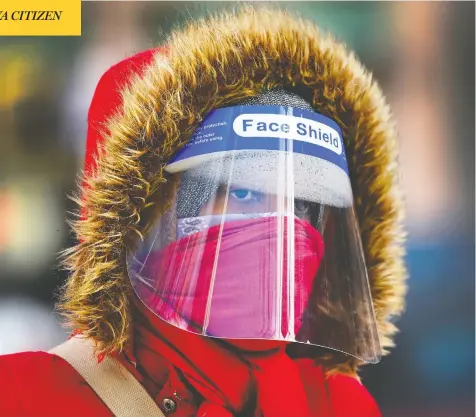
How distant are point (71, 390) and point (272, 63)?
71 centimetres

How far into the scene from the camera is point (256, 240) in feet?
3.79

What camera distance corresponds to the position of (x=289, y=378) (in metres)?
1.23

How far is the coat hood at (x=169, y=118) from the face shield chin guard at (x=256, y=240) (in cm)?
4

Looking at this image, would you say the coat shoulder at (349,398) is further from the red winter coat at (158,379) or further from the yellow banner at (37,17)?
the yellow banner at (37,17)

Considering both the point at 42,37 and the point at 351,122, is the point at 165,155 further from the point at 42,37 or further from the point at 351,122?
the point at 42,37

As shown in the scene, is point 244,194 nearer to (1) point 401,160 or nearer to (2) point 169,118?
(2) point 169,118

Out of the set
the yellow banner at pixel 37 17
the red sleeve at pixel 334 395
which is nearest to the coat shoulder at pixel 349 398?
the red sleeve at pixel 334 395

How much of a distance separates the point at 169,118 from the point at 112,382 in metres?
0.48

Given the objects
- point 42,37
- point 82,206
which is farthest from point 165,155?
point 42,37

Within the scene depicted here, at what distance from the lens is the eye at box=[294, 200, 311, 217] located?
1.20 metres

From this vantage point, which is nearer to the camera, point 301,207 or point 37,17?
point 301,207

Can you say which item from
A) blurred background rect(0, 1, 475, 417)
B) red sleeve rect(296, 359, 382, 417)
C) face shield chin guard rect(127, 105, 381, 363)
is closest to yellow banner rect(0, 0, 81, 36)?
blurred background rect(0, 1, 475, 417)

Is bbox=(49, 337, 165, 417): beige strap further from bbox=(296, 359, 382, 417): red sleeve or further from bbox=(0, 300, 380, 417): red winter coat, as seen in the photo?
bbox=(296, 359, 382, 417): red sleeve

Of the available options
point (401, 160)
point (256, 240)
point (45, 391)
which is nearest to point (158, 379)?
point (45, 391)
